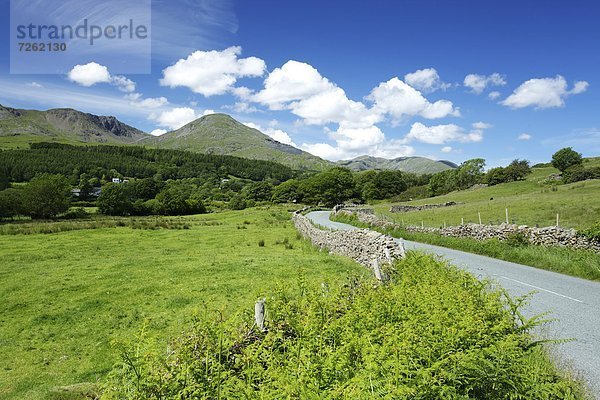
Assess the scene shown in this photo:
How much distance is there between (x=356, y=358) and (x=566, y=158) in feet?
386

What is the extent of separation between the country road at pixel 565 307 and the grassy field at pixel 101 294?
5402 millimetres

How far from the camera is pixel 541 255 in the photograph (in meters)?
19.6

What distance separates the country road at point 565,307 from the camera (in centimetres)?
729

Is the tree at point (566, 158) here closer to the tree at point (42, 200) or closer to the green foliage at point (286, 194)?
the green foliage at point (286, 194)

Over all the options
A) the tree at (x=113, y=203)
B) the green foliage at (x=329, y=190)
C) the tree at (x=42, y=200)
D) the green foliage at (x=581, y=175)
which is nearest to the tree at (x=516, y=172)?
the green foliage at (x=581, y=175)

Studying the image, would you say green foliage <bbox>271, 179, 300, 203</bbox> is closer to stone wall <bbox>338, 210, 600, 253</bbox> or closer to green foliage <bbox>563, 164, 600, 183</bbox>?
green foliage <bbox>563, 164, 600, 183</bbox>

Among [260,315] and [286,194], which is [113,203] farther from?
[260,315]

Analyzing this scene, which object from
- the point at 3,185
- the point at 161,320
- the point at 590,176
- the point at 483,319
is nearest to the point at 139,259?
the point at 161,320

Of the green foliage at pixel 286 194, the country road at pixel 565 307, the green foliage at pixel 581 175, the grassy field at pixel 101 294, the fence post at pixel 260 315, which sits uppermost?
the green foliage at pixel 581 175

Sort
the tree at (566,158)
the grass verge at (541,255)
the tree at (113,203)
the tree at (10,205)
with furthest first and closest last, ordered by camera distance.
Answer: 1. the tree at (566,158)
2. the tree at (113,203)
3. the tree at (10,205)
4. the grass verge at (541,255)

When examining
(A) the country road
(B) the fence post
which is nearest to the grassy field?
(B) the fence post

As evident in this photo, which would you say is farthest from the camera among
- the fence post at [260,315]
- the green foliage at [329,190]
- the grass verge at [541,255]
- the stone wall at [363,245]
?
the green foliage at [329,190]

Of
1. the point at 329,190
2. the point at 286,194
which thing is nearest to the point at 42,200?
the point at 329,190

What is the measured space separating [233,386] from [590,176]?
299ft
